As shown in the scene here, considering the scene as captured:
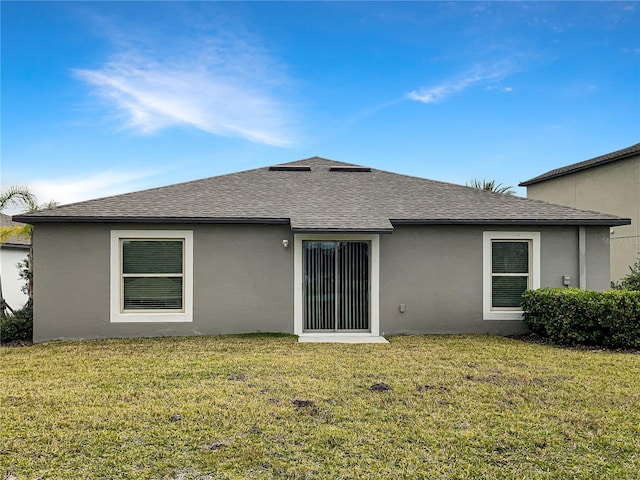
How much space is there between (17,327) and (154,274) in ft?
11.7

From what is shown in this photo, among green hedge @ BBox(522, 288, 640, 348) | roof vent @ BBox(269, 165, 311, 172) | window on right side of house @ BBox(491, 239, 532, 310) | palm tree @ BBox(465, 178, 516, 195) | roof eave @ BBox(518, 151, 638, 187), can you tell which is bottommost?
green hedge @ BBox(522, 288, 640, 348)

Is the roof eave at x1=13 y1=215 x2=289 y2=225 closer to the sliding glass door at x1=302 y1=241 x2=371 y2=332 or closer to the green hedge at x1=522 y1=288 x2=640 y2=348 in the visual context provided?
the sliding glass door at x1=302 y1=241 x2=371 y2=332

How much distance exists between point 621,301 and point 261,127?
586 inches

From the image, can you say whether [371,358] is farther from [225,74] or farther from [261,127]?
[261,127]

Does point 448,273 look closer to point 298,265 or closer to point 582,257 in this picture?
point 582,257

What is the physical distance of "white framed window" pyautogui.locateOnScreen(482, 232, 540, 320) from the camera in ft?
34.9

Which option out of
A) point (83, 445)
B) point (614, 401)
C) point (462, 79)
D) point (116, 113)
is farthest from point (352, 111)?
point (83, 445)

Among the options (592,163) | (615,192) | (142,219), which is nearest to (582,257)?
(615,192)

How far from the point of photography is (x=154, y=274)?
33.6 ft

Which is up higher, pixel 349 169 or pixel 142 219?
pixel 349 169

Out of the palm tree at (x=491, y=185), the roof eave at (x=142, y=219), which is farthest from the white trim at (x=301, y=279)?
the palm tree at (x=491, y=185)

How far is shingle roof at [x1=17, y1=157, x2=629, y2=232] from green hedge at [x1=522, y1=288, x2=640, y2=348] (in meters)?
2.01

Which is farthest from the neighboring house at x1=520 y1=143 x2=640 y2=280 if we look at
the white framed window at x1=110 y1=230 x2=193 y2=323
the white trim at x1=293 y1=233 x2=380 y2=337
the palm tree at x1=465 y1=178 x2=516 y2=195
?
the white framed window at x1=110 y1=230 x2=193 y2=323

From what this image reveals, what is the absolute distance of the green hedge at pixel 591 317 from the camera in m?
8.80
